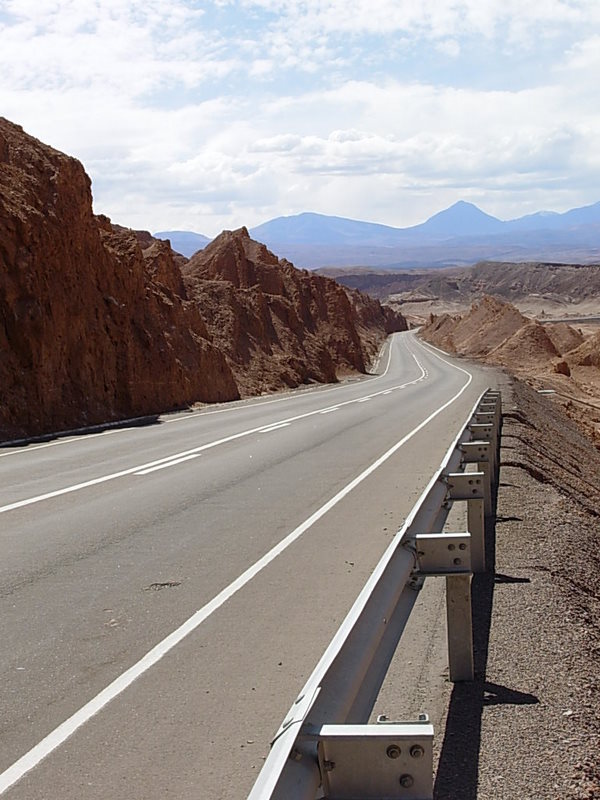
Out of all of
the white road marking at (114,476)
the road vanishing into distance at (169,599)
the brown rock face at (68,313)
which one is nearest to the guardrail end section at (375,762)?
the road vanishing into distance at (169,599)

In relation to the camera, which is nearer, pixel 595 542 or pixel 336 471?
pixel 595 542

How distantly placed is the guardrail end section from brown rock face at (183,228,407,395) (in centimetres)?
4474

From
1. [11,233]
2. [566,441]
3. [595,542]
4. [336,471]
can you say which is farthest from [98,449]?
[566,441]

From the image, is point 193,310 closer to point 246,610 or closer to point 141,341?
point 141,341

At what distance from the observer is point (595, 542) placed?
1021 cm

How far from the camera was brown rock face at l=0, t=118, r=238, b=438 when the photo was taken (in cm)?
2369

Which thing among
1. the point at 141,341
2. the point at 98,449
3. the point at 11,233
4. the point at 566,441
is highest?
the point at 11,233

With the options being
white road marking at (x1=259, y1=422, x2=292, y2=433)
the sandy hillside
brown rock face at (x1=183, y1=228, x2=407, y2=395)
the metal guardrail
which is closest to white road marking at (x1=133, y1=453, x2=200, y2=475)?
white road marking at (x1=259, y1=422, x2=292, y2=433)

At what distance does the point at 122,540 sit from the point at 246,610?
2779 millimetres

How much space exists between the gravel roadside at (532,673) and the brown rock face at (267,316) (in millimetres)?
38582

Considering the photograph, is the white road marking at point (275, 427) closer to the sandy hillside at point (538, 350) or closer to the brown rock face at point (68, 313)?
the brown rock face at point (68, 313)

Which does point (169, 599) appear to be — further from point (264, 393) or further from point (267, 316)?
point (267, 316)

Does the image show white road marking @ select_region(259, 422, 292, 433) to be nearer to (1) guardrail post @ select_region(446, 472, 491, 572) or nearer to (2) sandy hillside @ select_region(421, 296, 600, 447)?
(2) sandy hillside @ select_region(421, 296, 600, 447)

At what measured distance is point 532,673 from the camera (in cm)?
575
